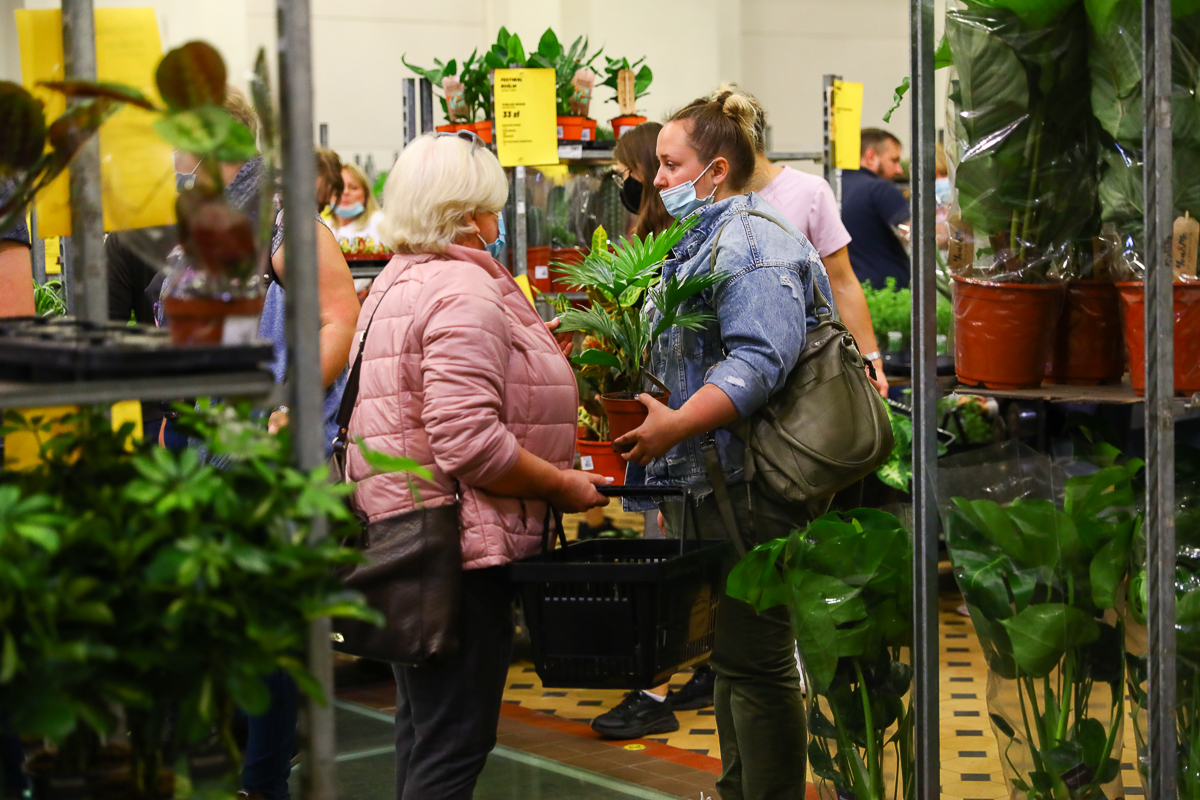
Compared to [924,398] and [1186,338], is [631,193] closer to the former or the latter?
[924,398]

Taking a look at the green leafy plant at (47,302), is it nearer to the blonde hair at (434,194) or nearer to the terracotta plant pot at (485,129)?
A: the blonde hair at (434,194)

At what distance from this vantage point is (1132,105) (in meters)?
2.08

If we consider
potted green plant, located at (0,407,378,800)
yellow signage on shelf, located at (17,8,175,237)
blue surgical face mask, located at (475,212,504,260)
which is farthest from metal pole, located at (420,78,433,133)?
potted green plant, located at (0,407,378,800)

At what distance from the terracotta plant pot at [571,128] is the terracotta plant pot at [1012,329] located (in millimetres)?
2395

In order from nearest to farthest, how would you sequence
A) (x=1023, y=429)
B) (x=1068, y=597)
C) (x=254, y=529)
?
(x=254, y=529) < (x=1068, y=597) < (x=1023, y=429)

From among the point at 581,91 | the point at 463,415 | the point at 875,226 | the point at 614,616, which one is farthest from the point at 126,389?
the point at 875,226

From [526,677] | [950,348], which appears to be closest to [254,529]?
[950,348]

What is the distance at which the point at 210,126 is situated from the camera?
3.98ft

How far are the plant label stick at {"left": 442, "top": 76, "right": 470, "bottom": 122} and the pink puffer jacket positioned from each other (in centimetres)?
245

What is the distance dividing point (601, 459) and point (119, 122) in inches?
65.8

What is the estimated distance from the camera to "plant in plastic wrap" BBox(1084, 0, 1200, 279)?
205 centimetres

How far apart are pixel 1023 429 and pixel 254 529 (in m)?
4.14

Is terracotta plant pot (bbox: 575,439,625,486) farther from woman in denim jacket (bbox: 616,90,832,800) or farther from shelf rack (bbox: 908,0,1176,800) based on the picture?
shelf rack (bbox: 908,0,1176,800)

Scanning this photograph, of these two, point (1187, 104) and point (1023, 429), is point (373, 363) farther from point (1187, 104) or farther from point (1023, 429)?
point (1023, 429)
